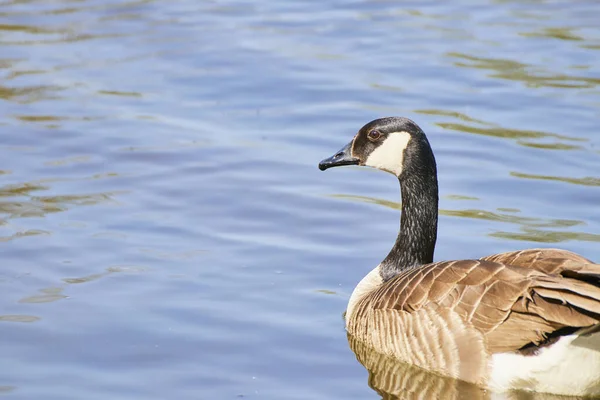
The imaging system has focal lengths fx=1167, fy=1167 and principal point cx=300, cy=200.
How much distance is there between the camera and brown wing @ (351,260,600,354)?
658cm

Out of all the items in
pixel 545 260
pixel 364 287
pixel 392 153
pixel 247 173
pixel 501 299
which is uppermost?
pixel 392 153

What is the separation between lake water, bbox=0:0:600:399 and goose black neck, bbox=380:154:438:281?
53 centimetres

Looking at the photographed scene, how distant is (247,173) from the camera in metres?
11.0

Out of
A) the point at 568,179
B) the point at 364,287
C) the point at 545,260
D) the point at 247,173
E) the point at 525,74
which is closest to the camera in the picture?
the point at 545,260

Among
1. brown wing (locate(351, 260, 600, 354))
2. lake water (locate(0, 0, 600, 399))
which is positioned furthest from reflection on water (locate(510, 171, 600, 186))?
brown wing (locate(351, 260, 600, 354))

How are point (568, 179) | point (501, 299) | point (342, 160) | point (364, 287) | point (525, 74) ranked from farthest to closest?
1. point (525, 74)
2. point (568, 179)
3. point (342, 160)
4. point (364, 287)
5. point (501, 299)

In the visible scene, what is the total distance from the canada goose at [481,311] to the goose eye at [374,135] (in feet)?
0.18

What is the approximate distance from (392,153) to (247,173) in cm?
291

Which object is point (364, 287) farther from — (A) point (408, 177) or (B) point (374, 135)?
(B) point (374, 135)

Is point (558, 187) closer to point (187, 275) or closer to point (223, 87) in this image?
A: point (187, 275)

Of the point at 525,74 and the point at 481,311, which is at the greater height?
the point at 525,74

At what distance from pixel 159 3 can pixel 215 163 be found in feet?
20.5

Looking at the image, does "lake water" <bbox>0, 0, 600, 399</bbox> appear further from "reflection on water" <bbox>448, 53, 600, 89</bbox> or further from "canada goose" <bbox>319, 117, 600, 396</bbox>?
"canada goose" <bbox>319, 117, 600, 396</bbox>

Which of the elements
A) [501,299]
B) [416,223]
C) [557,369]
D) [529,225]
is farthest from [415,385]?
[529,225]
